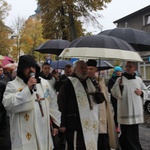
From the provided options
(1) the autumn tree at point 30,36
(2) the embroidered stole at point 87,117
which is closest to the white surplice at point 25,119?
(2) the embroidered stole at point 87,117

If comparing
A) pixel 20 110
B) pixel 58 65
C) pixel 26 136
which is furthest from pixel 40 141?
pixel 58 65

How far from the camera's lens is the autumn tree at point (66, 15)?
15562 millimetres

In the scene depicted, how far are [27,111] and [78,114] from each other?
42.2 inches

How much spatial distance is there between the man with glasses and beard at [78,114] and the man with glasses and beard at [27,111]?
69 centimetres

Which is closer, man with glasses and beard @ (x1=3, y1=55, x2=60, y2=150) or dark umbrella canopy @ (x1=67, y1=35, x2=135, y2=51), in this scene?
man with glasses and beard @ (x1=3, y1=55, x2=60, y2=150)

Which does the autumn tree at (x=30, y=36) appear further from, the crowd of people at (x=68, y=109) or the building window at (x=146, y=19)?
the crowd of people at (x=68, y=109)

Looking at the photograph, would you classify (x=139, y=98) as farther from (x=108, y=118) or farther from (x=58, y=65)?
(x=58, y=65)

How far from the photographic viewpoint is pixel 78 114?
4.07m

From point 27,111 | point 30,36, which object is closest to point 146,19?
point 30,36

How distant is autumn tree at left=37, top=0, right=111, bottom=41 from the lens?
1556 centimetres

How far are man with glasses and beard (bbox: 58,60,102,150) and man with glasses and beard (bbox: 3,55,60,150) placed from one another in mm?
692

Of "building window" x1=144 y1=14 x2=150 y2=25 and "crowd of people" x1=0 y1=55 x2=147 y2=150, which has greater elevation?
"building window" x1=144 y1=14 x2=150 y2=25

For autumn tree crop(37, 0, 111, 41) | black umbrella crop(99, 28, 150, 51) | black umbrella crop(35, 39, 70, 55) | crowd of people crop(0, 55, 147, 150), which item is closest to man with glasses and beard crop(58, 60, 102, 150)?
crowd of people crop(0, 55, 147, 150)

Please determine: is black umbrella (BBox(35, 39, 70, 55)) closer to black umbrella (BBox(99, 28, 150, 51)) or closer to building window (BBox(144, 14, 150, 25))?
black umbrella (BBox(99, 28, 150, 51))
